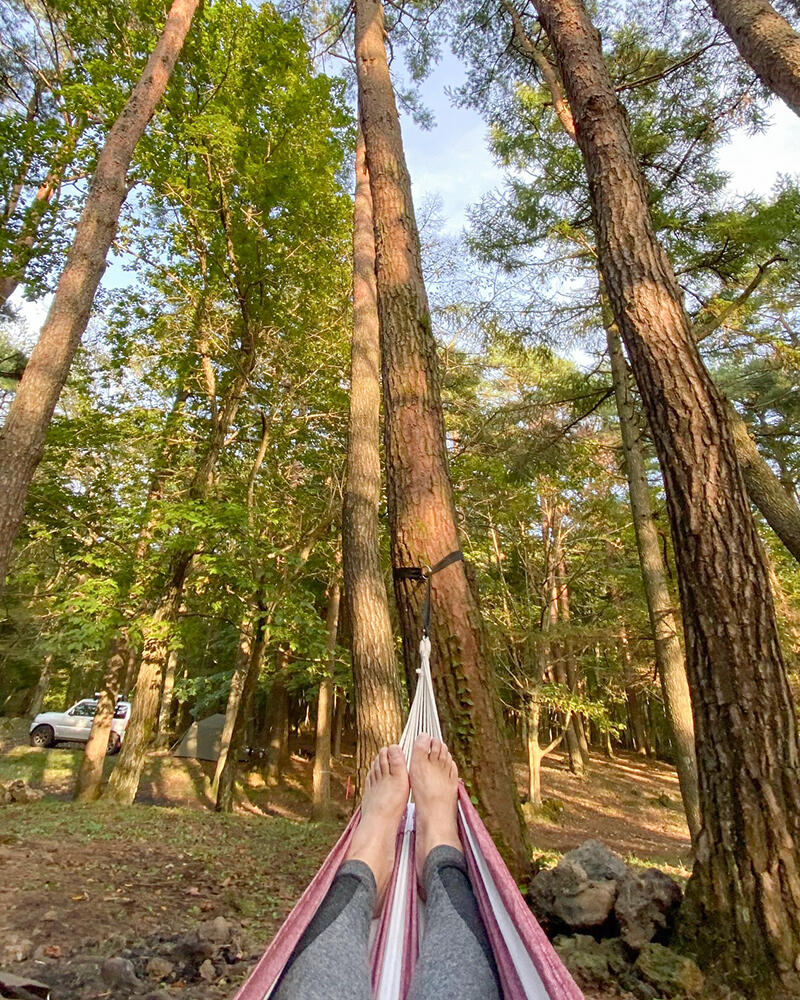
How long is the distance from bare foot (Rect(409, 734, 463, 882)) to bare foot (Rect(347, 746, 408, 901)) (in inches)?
2.3

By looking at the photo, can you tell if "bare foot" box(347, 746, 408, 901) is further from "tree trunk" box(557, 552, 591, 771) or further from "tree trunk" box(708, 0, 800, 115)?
"tree trunk" box(557, 552, 591, 771)

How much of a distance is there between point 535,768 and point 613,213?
24.8 feet

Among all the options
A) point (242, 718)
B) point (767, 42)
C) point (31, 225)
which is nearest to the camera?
point (767, 42)

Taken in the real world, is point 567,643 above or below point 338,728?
above

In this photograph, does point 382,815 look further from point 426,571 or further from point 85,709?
point 85,709

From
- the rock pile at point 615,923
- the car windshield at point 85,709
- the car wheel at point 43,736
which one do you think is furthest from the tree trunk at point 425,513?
the car wheel at point 43,736

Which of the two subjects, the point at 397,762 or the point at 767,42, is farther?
the point at 767,42

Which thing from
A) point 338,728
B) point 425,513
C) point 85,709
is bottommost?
point 338,728

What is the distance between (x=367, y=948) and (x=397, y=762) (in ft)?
2.38

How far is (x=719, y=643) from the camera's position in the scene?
1619 millimetres

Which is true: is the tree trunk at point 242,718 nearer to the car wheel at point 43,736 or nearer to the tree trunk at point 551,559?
the tree trunk at point 551,559

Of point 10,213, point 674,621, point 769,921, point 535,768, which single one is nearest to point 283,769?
point 535,768

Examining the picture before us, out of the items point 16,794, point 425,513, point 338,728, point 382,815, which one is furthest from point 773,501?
point 338,728

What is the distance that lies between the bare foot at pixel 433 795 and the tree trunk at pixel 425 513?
0.48ft
